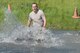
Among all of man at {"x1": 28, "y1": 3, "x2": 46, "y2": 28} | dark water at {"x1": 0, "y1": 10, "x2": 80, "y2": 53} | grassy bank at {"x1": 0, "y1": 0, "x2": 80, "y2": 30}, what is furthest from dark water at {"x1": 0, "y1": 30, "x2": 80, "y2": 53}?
grassy bank at {"x1": 0, "y1": 0, "x2": 80, "y2": 30}

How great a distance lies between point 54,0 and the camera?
87.4 ft

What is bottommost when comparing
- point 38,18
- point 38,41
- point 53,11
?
point 38,41

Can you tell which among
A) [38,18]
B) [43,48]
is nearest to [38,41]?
[38,18]

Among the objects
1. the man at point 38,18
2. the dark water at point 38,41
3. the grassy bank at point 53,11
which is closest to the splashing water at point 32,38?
the dark water at point 38,41

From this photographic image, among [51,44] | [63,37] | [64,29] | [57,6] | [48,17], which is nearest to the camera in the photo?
[51,44]

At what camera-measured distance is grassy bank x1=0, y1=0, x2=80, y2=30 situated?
22356 millimetres

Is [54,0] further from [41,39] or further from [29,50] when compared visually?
[29,50]

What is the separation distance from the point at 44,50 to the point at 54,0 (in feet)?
36.1

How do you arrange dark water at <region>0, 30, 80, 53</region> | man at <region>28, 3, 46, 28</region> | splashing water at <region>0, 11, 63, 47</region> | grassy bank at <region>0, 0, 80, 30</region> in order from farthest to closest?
1. grassy bank at <region>0, 0, 80, 30</region>
2. man at <region>28, 3, 46, 28</region>
3. splashing water at <region>0, 11, 63, 47</region>
4. dark water at <region>0, 30, 80, 53</region>

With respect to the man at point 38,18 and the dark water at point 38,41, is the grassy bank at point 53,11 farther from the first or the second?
the man at point 38,18

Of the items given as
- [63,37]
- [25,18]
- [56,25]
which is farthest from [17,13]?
[63,37]

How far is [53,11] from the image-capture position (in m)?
24.1

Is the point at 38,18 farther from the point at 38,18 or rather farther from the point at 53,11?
the point at 53,11

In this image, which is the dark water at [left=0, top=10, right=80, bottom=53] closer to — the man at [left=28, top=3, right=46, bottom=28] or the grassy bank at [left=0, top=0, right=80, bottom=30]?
the man at [left=28, top=3, right=46, bottom=28]
